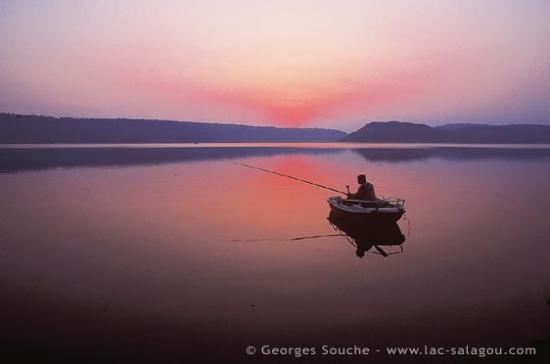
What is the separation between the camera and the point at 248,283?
1256 centimetres

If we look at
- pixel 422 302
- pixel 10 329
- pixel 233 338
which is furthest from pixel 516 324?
pixel 10 329

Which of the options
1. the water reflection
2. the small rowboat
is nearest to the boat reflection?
the small rowboat

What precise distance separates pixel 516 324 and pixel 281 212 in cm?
1634

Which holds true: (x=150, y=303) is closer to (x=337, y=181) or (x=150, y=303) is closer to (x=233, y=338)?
(x=233, y=338)

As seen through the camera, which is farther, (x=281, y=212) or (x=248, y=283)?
(x=281, y=212)

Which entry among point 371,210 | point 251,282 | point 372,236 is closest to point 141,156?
point 372,236

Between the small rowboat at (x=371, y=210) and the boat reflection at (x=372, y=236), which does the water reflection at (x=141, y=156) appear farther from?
the boat reflection at (x=372, y=236)

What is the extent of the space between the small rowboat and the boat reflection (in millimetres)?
282

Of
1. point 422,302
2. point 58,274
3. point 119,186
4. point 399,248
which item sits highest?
point 119,186

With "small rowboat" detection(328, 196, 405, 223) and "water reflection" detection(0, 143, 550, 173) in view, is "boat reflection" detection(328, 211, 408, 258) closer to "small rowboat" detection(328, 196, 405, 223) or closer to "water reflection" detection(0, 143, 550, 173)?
"small rowboat" detection(328, 196, 405, 223)

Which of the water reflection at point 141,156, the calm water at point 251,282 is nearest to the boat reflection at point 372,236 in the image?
the calm water at point 251,282

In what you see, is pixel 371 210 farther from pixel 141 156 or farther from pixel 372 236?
pixel 141 156

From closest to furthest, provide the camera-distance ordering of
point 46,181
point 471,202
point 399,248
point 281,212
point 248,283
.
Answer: point 248,283, point 399,248, point 281,212, point 471,202, point 46,181

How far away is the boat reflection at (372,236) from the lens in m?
16.5
